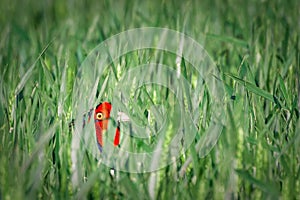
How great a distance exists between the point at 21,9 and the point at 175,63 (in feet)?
3.73

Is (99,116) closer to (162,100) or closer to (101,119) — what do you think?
(101,119)

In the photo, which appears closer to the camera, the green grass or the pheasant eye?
the green grass

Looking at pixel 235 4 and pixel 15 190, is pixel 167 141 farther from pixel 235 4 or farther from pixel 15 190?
pixel 235 4

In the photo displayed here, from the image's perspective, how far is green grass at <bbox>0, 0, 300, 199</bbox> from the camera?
55.7 inches

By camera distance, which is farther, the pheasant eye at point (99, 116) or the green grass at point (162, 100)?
the pheasant eye at point (99, 116)

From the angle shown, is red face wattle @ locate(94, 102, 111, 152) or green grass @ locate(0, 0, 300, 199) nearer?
green grass @ locate(0, 0, 300, 199)

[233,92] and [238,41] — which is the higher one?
[238,41]

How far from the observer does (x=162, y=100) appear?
6.11 feet

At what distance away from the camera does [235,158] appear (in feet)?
4.68

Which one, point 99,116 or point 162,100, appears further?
point 162,100

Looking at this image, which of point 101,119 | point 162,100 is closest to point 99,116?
point 101,119

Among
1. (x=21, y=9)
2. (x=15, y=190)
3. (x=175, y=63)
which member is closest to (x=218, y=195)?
(x=15, y=190)

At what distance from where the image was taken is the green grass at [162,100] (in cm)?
142

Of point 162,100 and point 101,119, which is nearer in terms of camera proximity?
point 101,119
